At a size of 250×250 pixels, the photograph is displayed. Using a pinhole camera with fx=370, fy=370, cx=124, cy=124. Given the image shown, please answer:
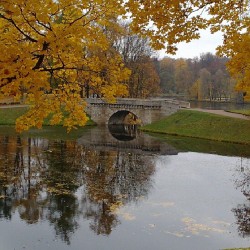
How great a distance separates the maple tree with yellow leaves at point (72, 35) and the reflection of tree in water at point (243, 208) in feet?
29.2

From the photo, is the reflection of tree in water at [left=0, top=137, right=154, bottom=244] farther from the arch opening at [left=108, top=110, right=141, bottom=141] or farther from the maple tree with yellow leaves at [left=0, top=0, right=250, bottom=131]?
the arch opening at [left=108, top=110, right=141, bottom=141]

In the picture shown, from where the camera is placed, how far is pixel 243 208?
1892cm

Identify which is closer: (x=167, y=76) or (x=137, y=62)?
(x=137, y=62)

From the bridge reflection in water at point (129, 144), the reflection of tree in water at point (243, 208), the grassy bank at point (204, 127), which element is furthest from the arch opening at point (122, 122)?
the reflection of tree in water at point (243, 208)

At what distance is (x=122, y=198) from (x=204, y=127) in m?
28.7

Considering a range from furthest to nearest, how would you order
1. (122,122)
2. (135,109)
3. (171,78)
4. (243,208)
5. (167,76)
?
(171,78) < (167,76) < (122,122) < (135,109) < (243,208)

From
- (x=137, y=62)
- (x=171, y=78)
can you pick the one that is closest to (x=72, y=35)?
(x=137, y=62)

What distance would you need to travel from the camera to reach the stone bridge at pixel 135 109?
54.8 m

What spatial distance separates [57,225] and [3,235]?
2261 mm

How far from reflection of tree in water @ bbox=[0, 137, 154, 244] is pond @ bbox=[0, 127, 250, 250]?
5cm

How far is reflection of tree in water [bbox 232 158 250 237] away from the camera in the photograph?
16.4 metres

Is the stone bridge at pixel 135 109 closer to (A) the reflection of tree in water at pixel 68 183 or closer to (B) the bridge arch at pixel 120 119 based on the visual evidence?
(B) the bridge arch at pixel 120 119

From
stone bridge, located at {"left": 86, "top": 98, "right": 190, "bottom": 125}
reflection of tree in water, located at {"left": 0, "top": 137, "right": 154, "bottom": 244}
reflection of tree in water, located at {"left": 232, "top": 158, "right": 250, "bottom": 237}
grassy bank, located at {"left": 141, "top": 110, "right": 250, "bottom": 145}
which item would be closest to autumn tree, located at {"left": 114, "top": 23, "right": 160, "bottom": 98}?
stone bridge, located at {"left": 86, "top": 98, "right": 190, "bottom": 125}

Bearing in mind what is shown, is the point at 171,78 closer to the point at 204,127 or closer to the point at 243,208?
the point at 204,127
